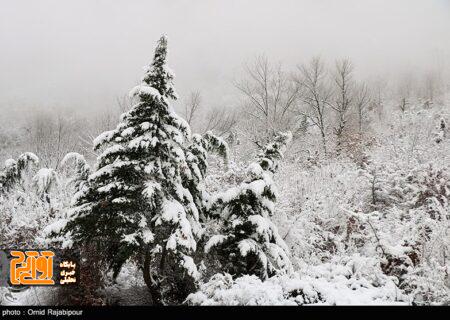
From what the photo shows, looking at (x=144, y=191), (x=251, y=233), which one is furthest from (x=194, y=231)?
(x=144, y=191)

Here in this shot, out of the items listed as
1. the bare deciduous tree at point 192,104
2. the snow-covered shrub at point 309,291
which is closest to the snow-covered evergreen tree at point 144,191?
the snow-covered shrub at point 309,291

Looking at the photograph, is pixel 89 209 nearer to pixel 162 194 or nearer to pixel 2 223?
pixel 162 194

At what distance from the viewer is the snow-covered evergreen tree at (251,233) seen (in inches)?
314

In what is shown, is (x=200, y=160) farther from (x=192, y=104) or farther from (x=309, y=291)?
(x=192, y=104)

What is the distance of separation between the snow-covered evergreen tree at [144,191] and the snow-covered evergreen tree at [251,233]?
2.58 ft

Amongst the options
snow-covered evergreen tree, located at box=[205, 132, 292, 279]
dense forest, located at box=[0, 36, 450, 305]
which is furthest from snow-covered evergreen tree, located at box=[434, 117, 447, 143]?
snow-covered evergreen tree, located at box=[205, 132, 292, 279]

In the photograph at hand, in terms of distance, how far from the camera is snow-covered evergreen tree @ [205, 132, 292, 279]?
798 cm

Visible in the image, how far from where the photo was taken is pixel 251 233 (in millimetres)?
8398

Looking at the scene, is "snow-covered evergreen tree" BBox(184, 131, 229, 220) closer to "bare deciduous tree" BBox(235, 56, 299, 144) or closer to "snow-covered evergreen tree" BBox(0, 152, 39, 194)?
"snow-covered evergreen tree" BBox(0, 152, 39, 194)

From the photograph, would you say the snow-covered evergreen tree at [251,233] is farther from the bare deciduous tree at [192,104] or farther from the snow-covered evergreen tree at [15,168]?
the bare deciduous tree at [192,104]

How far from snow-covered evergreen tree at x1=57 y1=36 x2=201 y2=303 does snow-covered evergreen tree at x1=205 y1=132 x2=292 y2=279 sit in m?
0.79

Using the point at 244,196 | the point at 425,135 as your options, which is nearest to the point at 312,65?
the point at 425,135

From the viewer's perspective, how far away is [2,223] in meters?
11.4
